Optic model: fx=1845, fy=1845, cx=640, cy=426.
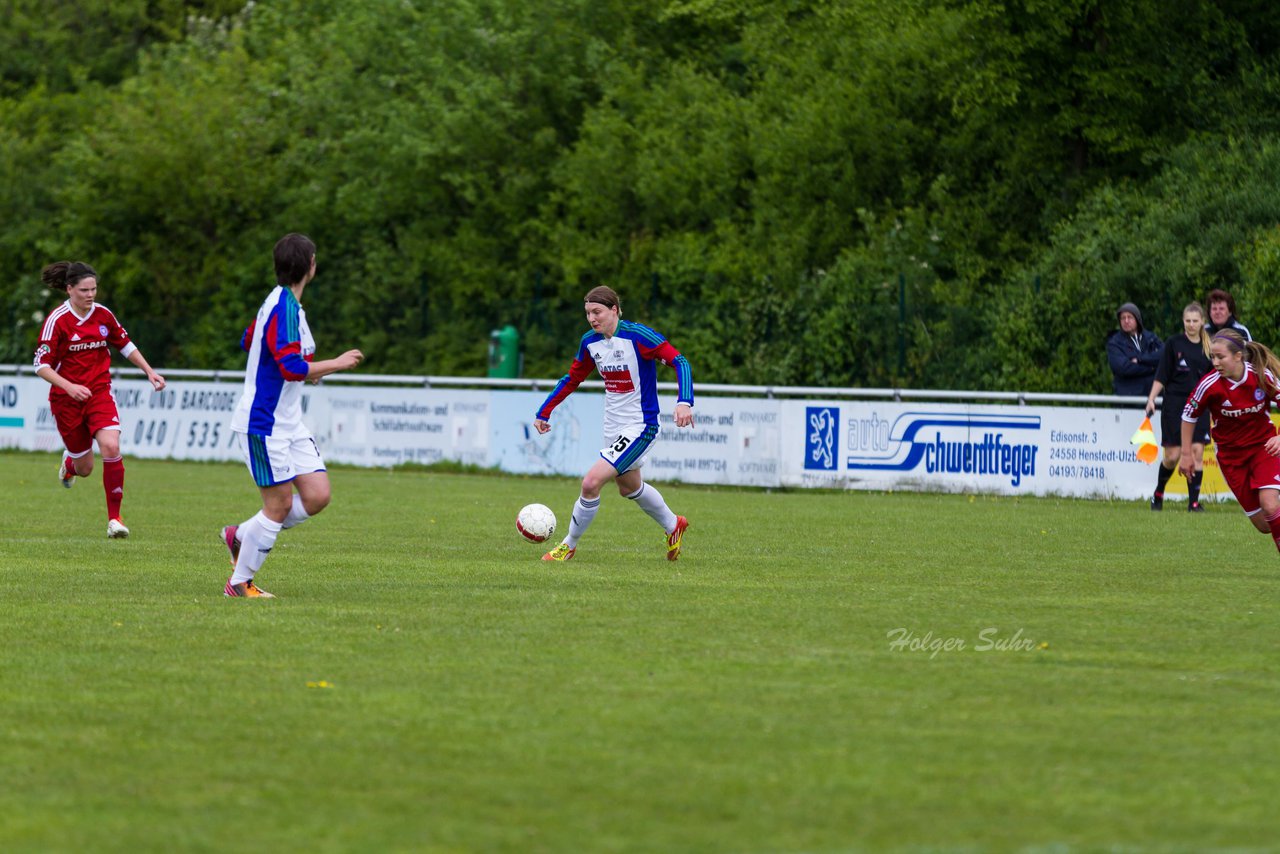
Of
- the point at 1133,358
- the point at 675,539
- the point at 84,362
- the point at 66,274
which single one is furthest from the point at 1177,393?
the point at 66,274

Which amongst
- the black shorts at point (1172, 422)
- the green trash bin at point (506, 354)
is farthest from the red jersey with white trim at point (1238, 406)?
the green trash bin at point (506, 354)

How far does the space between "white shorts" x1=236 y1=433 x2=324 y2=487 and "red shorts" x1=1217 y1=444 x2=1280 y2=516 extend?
603 centimetres

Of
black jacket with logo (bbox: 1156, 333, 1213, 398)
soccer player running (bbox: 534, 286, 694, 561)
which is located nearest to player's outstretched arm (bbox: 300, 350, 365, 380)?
soccer player running (bbox: 534, 286, 694, 561)

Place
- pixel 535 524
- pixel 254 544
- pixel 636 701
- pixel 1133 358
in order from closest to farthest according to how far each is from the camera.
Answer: pixel 636 701, pixel 254 544, pixel 535 524, pixel 1133 358

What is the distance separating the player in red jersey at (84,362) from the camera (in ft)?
48.9

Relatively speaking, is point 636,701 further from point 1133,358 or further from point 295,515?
point 1133,358

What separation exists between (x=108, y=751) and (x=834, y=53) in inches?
1088

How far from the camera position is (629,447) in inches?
520

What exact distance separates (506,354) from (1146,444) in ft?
47.6

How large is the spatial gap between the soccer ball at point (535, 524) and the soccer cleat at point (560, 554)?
680 millimetres

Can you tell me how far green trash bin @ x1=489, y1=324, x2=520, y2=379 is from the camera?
107 ft

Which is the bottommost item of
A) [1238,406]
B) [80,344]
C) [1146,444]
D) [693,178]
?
[1146,444]

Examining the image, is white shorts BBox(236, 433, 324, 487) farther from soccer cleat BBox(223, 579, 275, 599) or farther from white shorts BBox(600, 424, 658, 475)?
white shorts BBox(600, 424, 658, 475)

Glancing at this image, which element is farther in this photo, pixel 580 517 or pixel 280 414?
pixel 580 517
